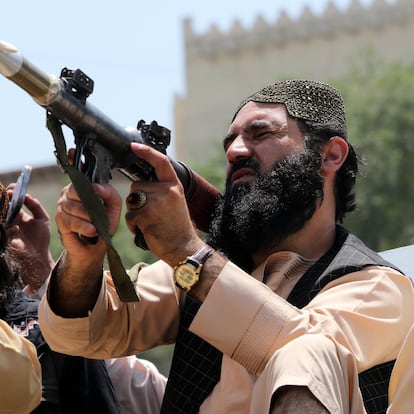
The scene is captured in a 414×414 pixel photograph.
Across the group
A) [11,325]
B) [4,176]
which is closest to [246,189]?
[11,325]

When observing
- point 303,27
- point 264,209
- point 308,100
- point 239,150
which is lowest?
point 303,27

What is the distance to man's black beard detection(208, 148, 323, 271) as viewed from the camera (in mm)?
5242

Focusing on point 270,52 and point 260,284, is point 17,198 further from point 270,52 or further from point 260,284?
point 270,52

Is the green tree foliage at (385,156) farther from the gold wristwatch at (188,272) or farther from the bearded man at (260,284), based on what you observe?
the gold wristwatch at (188,272)

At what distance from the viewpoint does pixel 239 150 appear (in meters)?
5.31

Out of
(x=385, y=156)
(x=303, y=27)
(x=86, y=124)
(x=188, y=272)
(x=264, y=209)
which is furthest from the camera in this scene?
(x=303, y=27)

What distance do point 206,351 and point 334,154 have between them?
1.07 metres

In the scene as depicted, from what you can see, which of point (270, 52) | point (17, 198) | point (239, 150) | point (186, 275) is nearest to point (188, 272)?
point (186, 275)

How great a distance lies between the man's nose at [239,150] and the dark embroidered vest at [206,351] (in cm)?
52

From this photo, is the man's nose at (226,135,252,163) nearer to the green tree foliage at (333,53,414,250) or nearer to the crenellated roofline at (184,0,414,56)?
the green tree foliage at (333,53,414,250)

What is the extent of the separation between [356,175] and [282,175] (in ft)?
1.90

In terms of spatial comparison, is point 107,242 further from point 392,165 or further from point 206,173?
point 392,165

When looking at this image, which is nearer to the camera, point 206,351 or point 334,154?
point 206,351

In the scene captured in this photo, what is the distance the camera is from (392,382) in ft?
13.9
